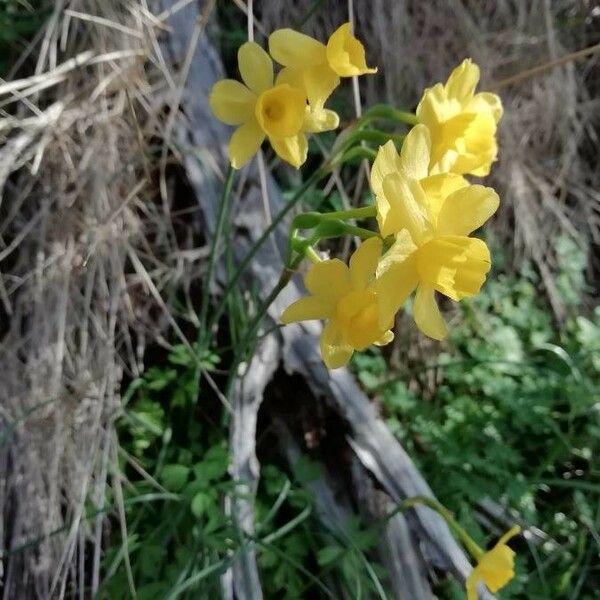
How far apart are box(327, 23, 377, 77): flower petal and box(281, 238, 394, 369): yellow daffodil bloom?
0.70ft

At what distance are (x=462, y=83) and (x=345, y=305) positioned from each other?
1.11 ft

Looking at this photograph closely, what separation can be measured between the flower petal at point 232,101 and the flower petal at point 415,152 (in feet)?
0.76

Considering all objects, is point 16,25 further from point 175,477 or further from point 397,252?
point 397,252

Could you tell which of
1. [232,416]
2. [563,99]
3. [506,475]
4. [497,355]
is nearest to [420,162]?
[232,416]

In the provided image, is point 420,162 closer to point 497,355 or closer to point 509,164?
point 497,355

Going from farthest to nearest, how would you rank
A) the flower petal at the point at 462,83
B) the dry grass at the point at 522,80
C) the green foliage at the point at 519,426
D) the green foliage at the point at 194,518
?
1. the dry grass at the point at 522,80
2. the green foliage at the point at 519,426
3. the green foliage at the point at 194,518
4. the flower petal at the point at 462,83

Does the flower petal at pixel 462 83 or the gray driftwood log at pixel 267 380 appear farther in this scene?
the gray driftwood log at pixel 267 380

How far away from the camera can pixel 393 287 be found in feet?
Answer: 2.26

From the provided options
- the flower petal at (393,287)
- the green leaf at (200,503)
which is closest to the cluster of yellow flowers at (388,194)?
the flower petal at (393,287)

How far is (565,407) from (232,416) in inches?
30.7

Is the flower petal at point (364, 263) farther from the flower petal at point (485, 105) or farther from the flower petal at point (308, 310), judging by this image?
the flower petal at point (485, 105)

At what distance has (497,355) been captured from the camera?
1599 millimetres

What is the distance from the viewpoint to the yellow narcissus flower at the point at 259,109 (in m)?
0.83

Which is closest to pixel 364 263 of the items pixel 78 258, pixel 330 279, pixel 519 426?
pixel 330 279
